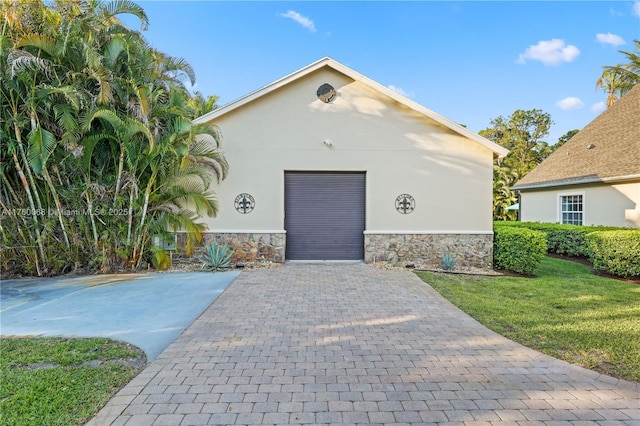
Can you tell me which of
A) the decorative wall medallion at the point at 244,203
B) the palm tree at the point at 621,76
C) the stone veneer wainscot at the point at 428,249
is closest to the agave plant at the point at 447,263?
the stone veneer wainscot at the point at 428,249

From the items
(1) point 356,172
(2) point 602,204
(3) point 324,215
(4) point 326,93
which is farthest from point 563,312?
(2) point 602,204

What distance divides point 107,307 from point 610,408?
6887 millimetres

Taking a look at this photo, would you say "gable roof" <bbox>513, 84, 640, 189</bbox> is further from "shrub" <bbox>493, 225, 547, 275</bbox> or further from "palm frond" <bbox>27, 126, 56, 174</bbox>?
"palm frond" <bbox>27, 126, 56, 174</bbox>

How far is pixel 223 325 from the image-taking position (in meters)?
4.79

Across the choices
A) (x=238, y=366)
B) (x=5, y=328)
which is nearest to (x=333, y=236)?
(x=238, y=366)

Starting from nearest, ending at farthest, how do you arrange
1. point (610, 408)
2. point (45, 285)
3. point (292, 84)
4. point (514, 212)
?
point (610, 408), point (45, 285), point (292, 84), point (514, 212)

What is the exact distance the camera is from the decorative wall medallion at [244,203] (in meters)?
9.61

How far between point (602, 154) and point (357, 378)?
1528 centimetres

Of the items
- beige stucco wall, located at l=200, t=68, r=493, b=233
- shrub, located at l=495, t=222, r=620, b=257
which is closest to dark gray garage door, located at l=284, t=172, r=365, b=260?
beige stucco wall, located at l=200, t=68, r=493, b=233

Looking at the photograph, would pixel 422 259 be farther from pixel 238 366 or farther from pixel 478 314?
pixel 238 366

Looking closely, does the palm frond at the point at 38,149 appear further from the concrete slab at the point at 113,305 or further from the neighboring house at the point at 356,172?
the neighboring house at the point at 356,172

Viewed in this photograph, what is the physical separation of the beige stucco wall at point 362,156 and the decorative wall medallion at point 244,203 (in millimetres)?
129

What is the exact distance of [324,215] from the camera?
9.91 m

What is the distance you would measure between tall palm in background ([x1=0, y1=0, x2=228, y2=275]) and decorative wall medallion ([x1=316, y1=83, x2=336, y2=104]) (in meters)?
3.40
